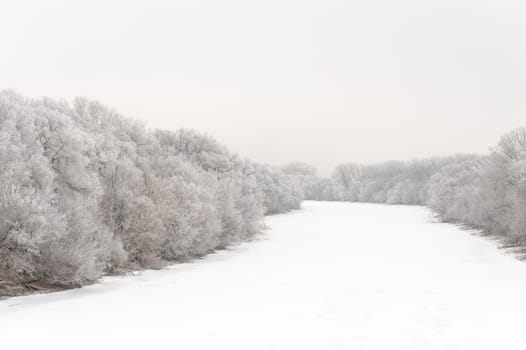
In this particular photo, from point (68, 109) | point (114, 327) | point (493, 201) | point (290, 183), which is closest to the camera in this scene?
point (114, 327)

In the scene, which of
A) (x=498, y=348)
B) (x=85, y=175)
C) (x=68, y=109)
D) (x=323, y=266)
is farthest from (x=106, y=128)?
(x=498, y=348)

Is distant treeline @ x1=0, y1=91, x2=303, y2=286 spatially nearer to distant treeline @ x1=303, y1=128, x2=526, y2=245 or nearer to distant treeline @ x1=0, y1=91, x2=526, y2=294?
distant treeline @ x1=0, y1=91, x2=526, y2=294

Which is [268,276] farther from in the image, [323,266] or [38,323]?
[38,323]

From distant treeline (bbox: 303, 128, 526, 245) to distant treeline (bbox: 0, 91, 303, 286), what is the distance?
56.2 ft

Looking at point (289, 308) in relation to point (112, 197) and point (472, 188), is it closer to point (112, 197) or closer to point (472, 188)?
point (112, 197)

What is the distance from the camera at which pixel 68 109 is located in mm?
40906

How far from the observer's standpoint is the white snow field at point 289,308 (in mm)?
12759

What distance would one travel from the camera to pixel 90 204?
23484mm

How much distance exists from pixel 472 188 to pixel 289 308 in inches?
1844

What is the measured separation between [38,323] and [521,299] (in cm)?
1364

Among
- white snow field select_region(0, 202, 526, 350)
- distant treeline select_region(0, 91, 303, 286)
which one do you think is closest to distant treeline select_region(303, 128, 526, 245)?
white snow field select_region(0, 202, 526, 350)

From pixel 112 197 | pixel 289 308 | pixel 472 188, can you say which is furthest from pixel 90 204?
pixel 472 188

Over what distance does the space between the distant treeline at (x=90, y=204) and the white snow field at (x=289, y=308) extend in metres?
1.27

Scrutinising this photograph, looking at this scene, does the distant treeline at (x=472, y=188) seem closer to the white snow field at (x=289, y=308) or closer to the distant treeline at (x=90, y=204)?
the white snow field at (x=289, y=308)
